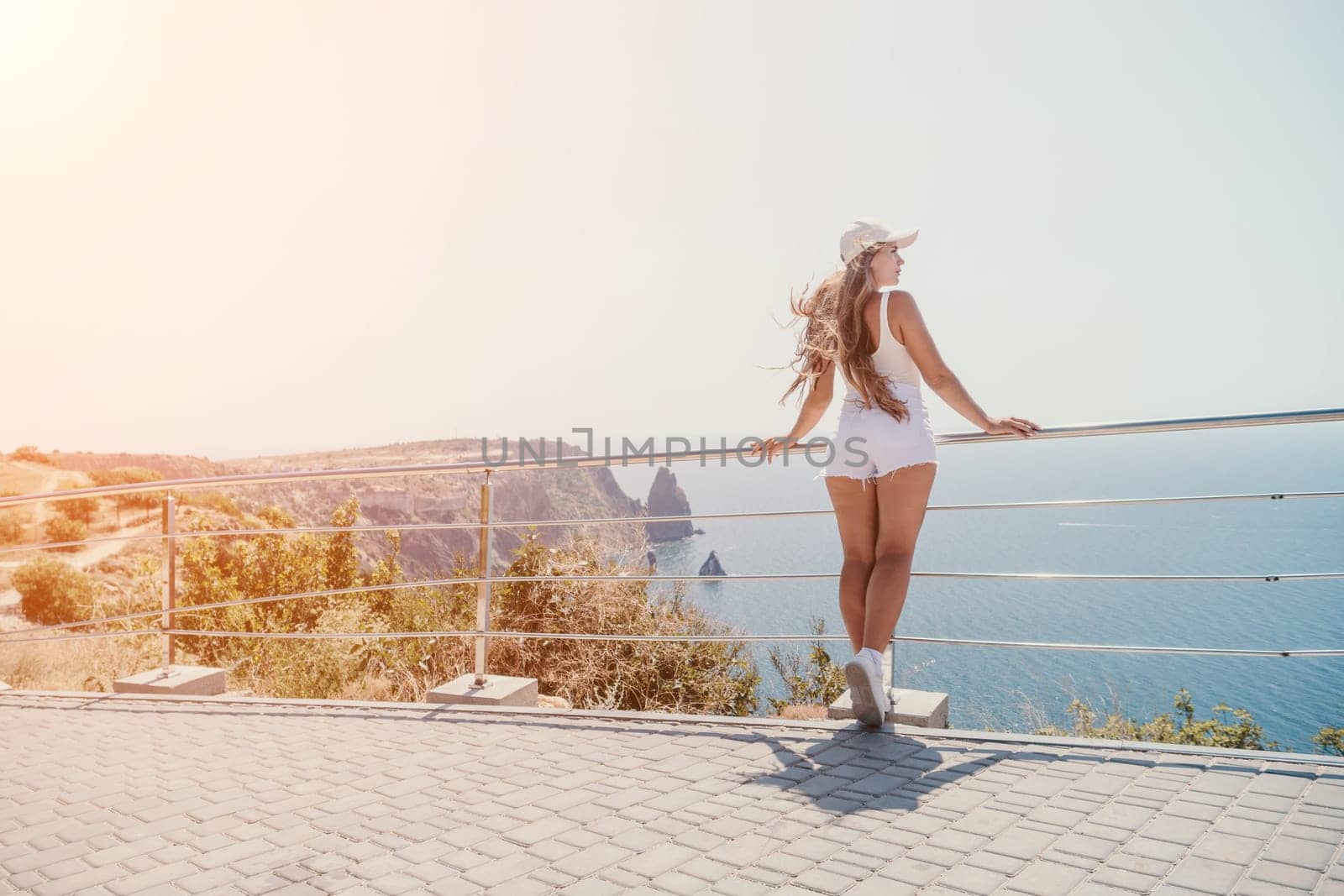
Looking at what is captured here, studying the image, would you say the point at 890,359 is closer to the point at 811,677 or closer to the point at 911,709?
the point at 911,709

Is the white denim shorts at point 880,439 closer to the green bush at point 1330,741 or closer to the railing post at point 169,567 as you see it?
the railing post at point 169,567

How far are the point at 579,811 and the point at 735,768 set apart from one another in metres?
0.64

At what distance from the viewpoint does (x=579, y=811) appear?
9.21 ft

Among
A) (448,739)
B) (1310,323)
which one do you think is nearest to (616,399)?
(448,739)

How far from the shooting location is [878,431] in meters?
3.49

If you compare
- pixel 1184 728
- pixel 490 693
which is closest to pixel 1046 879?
pixel 490 693

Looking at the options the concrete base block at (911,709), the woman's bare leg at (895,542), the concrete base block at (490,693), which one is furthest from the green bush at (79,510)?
the woman's bare leg at (895,542)

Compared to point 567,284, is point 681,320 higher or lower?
lower

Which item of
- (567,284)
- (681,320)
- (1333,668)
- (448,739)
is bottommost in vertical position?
(1333,668)

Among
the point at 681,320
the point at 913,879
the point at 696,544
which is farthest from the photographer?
the point at 681,320

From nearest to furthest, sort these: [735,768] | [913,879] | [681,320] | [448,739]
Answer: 1. [913,879]
2. [735,768]
3. [448,739]
4. [681,320]

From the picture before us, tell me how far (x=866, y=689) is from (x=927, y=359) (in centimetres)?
128

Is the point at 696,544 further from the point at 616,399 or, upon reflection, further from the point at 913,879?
the point at 913,879

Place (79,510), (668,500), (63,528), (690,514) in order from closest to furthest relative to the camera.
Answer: (690,514)
(63,528)
(79,510)
(668,500)
